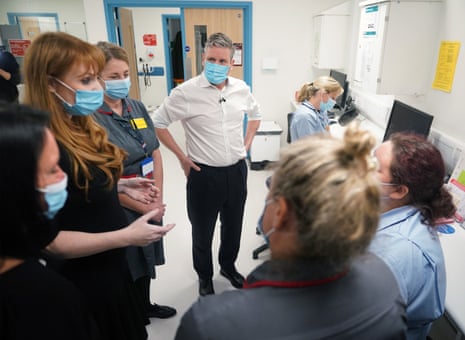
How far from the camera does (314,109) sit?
2.35 metres

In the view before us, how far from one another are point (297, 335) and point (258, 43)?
4.02 m

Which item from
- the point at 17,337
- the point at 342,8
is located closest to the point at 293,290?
→ the point at 17,337

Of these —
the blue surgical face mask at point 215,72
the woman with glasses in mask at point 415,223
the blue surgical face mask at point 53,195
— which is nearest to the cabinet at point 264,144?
the blue surgical face mask at point 215,72

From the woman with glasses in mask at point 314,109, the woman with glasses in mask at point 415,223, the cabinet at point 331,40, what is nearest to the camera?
the woman with glasses in mask at point 415,223

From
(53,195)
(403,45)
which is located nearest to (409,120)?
Result: (403,45)

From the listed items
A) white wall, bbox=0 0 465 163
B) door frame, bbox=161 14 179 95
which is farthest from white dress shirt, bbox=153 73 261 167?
door frame, bbox=161 14 179 95

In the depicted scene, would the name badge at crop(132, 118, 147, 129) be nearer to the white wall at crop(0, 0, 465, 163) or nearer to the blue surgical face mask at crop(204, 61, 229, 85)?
the blue surgical face mask at crop(204, 61, 229, 85)

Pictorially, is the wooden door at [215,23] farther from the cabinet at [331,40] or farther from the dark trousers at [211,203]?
the dark trousers at [211,203]

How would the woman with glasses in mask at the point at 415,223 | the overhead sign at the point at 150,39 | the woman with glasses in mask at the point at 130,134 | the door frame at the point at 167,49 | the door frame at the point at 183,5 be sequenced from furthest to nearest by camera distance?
the overhead sign at the point at 150,39, the door frame at the point at 167,49, the door frame at the point at 183,5, the woman with glasses in mask at the point at 130,134, the woman with glasses in mask at the point at 415,223

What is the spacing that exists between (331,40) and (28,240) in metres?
3.74

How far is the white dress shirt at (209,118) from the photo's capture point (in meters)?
1.87

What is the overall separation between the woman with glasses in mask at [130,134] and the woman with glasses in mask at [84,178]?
25 cm

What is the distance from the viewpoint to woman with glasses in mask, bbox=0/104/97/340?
2.25 ft

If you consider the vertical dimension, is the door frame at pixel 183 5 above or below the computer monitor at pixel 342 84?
above
